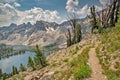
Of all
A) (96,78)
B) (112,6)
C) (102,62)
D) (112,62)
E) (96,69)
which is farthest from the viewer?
(112,6)

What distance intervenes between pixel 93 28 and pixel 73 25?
567 inches

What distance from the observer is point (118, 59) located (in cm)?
2245

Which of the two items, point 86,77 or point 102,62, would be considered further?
point 102,62

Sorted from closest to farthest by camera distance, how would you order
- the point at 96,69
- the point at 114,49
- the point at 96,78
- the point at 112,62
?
the point at 96,78 → the point at 96,69 → the point at 112,62 → the point at 114,49

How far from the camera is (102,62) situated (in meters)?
23.5

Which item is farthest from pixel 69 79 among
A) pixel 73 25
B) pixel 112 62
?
pixel 73 25

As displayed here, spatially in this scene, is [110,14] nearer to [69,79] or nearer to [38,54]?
[38,54]

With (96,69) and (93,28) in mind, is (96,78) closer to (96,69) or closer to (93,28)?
(96,69)

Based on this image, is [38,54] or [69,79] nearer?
[69,79]

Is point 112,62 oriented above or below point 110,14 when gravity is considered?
below

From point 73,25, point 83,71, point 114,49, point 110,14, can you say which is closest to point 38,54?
point 73,25

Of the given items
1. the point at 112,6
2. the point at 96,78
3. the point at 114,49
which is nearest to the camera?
the point at 96,78

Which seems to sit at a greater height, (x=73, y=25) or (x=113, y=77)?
(x=73, y=25)

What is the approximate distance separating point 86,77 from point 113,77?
241 cm
